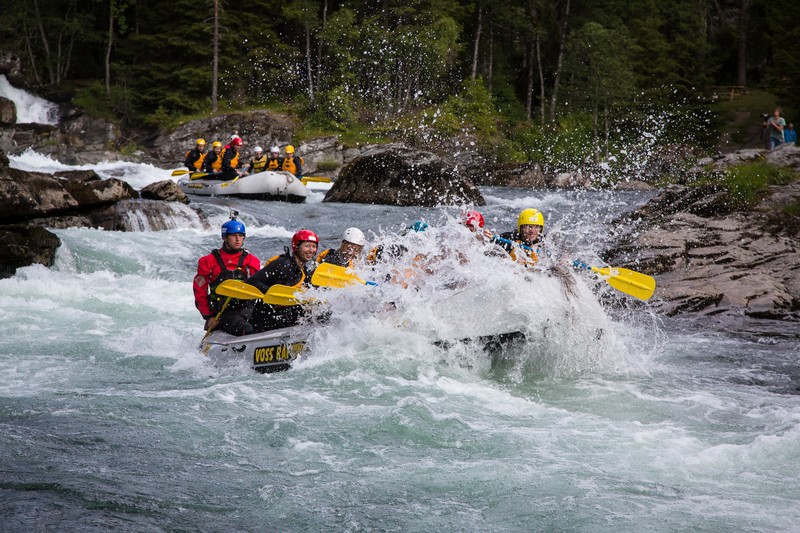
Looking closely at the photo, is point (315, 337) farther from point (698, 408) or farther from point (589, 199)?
point (589, 199)

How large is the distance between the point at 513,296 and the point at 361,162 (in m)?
14.4

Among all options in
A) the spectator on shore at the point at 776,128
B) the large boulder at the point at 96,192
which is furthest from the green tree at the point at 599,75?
the large boulder at the point at 96,192

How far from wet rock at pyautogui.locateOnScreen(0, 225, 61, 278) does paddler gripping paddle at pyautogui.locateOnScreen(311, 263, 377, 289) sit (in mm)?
6232

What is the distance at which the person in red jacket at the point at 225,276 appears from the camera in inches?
306

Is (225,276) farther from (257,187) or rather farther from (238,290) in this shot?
(257,187)

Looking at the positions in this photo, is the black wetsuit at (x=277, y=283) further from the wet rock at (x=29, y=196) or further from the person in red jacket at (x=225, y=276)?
the wet rock at (x=29, y=196)

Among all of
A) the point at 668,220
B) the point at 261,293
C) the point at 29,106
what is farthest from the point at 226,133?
the point at 261,293

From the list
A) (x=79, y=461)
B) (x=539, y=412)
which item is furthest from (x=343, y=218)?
(x=79, y=461)

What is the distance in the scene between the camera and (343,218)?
1795 centimetres

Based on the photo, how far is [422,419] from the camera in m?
6.19

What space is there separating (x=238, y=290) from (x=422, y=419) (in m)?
2.31

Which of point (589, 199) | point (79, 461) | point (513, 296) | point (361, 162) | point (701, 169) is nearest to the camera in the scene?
point (79, 461)

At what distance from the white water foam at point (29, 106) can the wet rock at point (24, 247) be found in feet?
77.3

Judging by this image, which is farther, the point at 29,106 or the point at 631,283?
the point at 29,106
